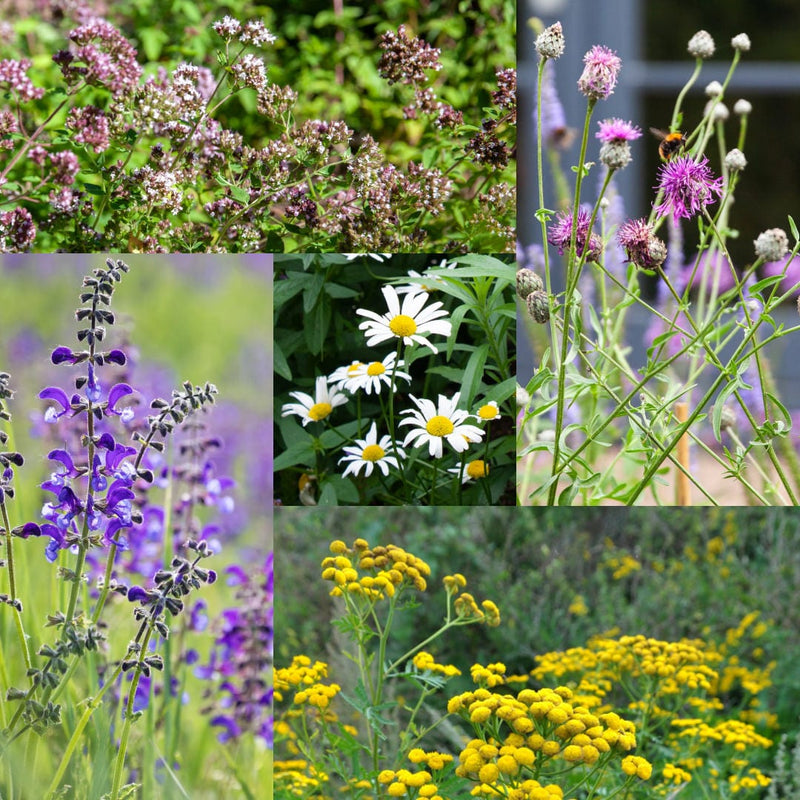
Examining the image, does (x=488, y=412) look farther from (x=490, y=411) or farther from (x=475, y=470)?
(x=475, y=470)

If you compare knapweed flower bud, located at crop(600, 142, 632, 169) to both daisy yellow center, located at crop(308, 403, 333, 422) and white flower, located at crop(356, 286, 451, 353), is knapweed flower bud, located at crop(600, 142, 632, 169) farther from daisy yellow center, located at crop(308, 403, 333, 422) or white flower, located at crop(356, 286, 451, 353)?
daisy yellow center, located at crop(308, 403, 333, 422)

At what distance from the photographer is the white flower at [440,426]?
2.06m

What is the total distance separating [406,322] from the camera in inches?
81.8

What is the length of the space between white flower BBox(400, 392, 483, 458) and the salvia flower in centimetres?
47

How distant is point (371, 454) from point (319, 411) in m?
0.14

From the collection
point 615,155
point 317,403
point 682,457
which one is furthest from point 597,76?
point 682,457

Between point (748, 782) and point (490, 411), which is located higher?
point (490, 411)

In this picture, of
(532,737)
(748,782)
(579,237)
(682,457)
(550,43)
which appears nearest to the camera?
(532,737)

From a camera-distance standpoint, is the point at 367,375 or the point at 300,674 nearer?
the point at 300,674

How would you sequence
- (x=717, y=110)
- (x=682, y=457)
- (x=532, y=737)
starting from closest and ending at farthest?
(x=532, y=737)
(x=717, y=110)
(x=682, y=457)

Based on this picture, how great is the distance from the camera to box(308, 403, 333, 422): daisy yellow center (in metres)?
2.11

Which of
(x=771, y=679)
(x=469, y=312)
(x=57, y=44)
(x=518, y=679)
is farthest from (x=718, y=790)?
(x=57, y=44)

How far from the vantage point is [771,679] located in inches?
93.0

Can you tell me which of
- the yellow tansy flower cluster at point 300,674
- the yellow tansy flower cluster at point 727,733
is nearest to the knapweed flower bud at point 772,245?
the yellow tansy flower cluster at point 727,733
